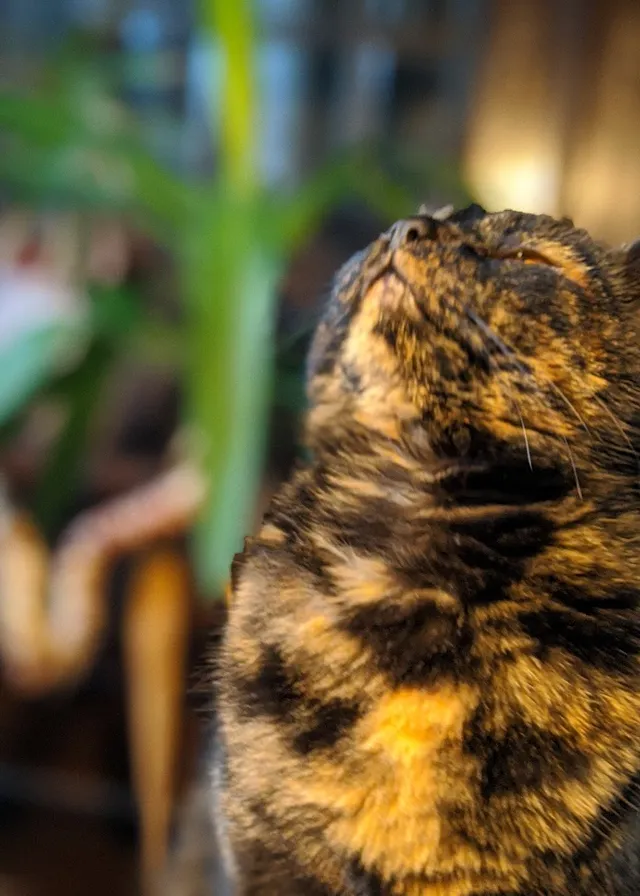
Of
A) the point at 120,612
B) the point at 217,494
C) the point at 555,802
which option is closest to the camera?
the point at 555,802

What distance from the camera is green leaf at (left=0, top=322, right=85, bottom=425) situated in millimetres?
688

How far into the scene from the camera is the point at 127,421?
92 centimetres

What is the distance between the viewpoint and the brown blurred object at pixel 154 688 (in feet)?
2.29

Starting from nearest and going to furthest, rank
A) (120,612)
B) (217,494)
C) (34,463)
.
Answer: (217,494), (120,612), (34,463)

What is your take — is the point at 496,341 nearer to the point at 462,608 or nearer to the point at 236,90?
the point at 462,608

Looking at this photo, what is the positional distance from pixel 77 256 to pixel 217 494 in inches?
17.5

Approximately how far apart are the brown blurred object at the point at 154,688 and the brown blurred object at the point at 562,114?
43 cm

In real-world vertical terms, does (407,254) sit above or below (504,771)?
above

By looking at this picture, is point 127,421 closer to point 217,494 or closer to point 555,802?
point 217,494

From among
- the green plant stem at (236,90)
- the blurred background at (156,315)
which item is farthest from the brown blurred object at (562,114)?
the green plant stem at (236,90)

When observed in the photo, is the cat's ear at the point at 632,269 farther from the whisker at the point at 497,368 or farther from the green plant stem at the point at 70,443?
the green plant stem at the point at 70,443

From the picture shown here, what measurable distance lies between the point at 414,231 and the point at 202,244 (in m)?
0.41

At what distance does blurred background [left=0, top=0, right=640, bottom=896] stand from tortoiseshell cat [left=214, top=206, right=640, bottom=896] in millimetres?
171

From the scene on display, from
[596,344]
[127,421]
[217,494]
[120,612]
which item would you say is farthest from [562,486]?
[127,421]
